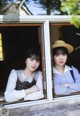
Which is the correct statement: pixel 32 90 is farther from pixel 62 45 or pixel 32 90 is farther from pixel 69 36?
pixel 69 36

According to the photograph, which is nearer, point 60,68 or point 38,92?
point 38,92

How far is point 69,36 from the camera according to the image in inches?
162

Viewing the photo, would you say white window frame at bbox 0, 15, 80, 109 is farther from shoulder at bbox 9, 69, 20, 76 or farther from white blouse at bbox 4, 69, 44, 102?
shoulder at bbox 9, 69, 20, 76

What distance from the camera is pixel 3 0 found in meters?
3.87

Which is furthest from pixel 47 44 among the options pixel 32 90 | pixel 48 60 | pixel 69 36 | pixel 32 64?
pixel 32 90

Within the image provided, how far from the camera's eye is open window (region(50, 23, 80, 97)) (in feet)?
12.9

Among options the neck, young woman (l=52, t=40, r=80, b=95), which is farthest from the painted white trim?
the neck

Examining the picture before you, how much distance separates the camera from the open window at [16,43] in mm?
3877

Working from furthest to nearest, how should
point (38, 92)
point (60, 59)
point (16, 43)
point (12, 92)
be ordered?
point (16, 43)
point (60, 59)
point (38, 92)
point (12, 92)

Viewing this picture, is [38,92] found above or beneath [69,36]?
beneath

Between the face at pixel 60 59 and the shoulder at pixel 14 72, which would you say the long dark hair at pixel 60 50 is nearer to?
the face at pixel 60 59

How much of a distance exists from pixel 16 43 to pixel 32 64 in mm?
462

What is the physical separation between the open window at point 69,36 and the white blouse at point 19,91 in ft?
0.67

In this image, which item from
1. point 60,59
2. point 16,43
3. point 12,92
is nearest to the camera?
point 12,92
